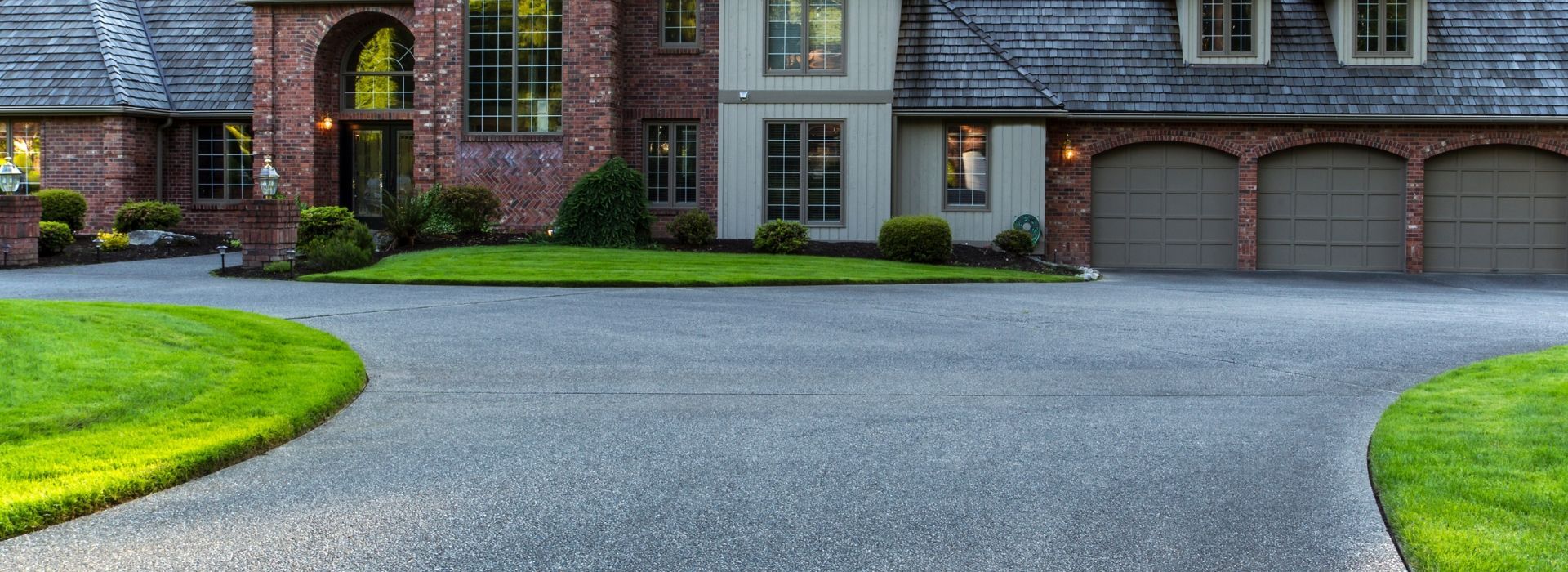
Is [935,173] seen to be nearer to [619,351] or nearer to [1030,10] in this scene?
[1030,10]

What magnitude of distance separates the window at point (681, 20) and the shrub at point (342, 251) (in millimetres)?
6985

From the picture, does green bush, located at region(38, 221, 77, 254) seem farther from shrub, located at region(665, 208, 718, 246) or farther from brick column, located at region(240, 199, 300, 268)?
shrub, located at region(665, 208, 718, 246)

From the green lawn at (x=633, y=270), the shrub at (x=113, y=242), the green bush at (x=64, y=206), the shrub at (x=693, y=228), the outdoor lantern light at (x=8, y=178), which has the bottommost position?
the green lawn at (x=633, y=270)

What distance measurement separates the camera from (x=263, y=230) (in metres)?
18.9

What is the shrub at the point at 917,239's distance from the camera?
21297 millimetres

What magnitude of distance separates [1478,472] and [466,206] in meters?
18.5

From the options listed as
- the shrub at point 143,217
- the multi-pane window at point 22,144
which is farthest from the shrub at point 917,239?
the multi-pane window at point 22,144

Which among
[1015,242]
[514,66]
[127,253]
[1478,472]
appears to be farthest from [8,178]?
[1478,472]

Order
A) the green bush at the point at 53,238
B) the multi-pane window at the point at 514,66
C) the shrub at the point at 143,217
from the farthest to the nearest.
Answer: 1. the shrub at the point at 143,217
2. the multi-pane window at the point at 514,66
3. the green bush at the point at 53,238

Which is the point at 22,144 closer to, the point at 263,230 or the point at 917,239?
the point at 263,230

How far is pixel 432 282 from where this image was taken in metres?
17.1

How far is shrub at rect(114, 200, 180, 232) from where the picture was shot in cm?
2422

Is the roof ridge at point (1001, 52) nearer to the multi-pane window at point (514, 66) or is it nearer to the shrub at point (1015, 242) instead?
the shrub at point (1015, 242)

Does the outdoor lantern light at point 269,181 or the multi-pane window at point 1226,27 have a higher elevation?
the multi-pane window at point 1226,27
